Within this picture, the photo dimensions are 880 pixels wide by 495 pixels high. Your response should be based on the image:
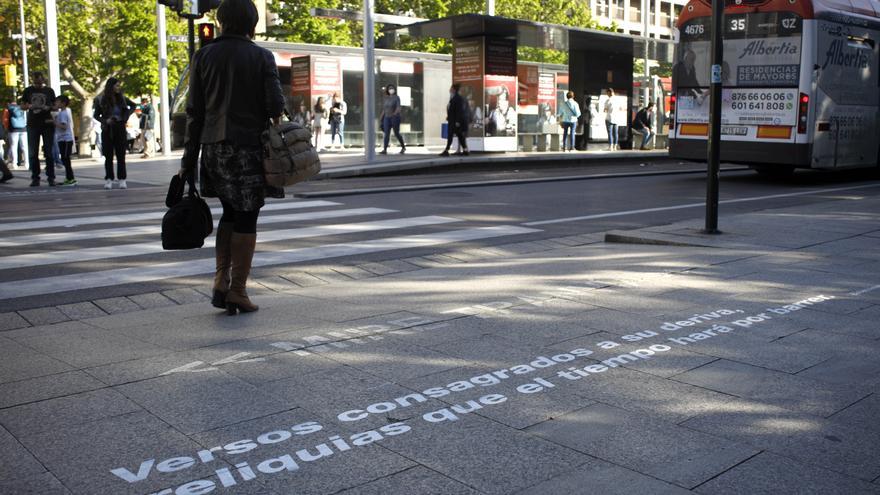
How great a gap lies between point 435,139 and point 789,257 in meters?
25.0

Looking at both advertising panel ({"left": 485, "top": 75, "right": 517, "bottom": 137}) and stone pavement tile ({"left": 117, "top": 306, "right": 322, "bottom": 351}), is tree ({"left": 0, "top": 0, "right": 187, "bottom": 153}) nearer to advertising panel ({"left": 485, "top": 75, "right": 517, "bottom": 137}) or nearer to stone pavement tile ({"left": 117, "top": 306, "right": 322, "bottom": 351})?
advertising panel ({"left": 485, "top": 75, "right": 517, "bottom": 137})

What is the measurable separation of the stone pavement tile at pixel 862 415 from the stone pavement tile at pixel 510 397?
3.33ft

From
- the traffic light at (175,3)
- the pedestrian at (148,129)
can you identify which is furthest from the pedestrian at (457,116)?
the pedestrian at (148,129)

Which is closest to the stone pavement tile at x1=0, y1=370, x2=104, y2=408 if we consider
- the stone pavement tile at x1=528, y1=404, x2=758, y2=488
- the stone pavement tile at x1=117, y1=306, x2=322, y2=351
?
the stone pavement tile at x1=117, y1=306, x2=322, y2=351

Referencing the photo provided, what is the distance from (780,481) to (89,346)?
11.5 ft

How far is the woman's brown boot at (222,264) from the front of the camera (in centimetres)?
546

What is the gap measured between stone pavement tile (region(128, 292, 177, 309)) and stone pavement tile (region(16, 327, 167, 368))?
765 millimetres

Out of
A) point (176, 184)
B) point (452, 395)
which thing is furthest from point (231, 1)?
point (452, 395)

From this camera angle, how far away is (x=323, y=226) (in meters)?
9.99

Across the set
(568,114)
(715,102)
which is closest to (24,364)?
(715,102)

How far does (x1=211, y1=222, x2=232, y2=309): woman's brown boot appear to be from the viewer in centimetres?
546

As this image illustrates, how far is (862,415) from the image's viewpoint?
145 inches

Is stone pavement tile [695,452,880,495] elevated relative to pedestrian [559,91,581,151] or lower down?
lower down

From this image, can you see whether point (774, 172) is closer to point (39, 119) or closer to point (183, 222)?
point (39, 119)
